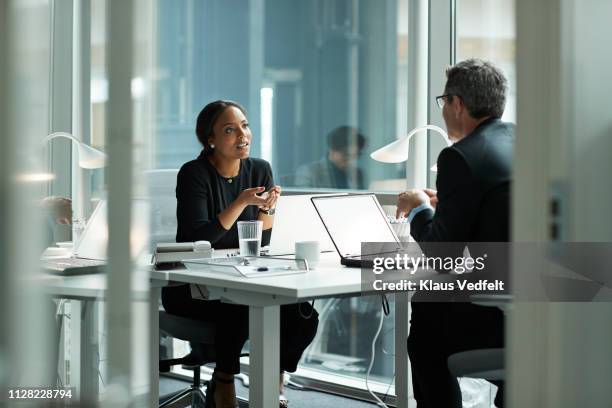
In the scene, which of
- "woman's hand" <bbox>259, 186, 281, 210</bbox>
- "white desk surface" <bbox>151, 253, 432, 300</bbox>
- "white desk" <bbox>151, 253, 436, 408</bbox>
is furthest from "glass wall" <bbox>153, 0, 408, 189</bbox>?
"white desk" <bbox>151, 253, 436, 408</bbox>

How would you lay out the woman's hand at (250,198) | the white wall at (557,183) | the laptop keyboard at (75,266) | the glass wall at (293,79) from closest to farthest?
the white wall at (557,183) < the laptop keyboard at (75,266) < the woman's hand at (250,198) < the glass wall at (293,79)

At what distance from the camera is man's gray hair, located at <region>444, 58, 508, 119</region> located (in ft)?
8.83

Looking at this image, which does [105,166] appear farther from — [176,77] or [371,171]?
[176,77]

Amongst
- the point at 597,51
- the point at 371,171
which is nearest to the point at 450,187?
the point at 597,51

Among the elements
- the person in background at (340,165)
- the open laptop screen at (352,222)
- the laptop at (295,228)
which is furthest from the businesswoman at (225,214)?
the person in background at (340,165)

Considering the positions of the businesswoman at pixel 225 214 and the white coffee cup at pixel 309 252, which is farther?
the businesswoman at pixel 225 214

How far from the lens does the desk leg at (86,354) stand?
1941mm

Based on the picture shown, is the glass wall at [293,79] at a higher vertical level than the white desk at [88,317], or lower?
higher

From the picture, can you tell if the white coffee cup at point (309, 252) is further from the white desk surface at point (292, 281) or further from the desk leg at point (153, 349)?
the desk leg at point (153, 349)

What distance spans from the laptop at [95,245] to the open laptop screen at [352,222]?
0.72 m

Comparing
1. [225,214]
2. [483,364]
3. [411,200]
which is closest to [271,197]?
[225,214]

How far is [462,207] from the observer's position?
Answer: 250 cm

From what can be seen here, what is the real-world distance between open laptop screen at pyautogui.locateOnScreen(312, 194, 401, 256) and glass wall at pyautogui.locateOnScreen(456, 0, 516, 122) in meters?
1.02

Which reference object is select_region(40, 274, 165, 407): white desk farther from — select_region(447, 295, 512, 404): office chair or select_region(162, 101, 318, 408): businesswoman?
select_region(447, 295, 512, 404): office chair
